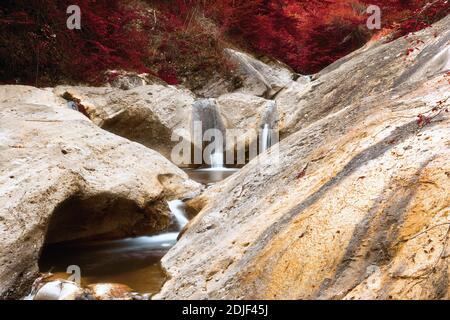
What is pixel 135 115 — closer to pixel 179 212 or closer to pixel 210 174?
pixel 210 174

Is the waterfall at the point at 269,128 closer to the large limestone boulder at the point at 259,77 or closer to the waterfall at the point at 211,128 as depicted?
the waterfall at the point at 211,128

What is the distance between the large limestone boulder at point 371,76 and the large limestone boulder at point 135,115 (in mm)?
2129

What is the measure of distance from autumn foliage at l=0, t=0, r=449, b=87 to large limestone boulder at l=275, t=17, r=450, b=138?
418 millimetres

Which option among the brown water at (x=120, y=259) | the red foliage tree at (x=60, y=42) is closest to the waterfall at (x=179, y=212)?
the brown water at (x=120, y=259)

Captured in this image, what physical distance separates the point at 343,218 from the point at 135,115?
617 centimetres

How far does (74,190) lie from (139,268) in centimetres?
104

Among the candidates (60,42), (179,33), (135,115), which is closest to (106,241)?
(135,115)

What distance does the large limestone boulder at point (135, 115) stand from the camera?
8328 mm

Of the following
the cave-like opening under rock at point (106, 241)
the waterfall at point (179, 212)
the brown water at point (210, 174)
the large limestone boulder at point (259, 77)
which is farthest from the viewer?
the large limestone boulder at point (259, 77)

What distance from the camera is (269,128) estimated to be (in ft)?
29.4

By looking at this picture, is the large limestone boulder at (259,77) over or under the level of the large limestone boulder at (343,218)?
over

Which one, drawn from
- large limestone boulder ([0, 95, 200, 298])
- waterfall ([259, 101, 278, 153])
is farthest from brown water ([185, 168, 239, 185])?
large limestone boulder ([0, 95, 200, 298])

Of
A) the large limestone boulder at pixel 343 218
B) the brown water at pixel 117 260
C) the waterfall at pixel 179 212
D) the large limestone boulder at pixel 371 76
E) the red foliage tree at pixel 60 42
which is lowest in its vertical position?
the brown water at pixel 117 260
